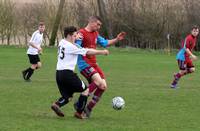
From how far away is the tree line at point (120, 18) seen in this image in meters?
49.6

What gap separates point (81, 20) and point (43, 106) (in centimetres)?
3966

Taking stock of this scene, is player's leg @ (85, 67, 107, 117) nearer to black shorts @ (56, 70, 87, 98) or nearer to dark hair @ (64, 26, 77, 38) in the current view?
black shorts @ (56, 70, 87, 98)

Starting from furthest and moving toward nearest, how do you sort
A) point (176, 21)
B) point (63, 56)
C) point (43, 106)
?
point (176, 21) < point (43, 106) < point (63, 56)

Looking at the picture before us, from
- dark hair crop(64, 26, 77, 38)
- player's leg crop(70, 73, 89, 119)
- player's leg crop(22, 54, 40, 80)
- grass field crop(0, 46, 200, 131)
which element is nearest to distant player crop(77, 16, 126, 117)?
player's leg crop(70, 73, 89, 119)

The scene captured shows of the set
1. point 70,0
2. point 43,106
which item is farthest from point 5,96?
point 70,0

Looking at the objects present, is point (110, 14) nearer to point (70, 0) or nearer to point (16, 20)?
point (70, 0)

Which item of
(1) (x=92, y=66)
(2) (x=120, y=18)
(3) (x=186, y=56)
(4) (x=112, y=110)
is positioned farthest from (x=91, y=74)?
(2) (x=120, y=18)

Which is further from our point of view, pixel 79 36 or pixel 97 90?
pixel 79 36

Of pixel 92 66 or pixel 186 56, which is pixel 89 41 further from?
pixel 186 56

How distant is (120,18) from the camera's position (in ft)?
169

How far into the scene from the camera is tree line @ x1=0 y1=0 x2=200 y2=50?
163 feet

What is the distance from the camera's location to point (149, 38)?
166 ft

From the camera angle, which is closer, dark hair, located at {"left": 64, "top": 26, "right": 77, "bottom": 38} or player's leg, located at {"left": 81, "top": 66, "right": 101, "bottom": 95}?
dark hair, located at {"left": 64, "top": 26, "right": 77, "bottom": 38}

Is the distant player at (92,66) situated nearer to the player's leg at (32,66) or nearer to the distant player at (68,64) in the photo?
the distant player at (68,64)
